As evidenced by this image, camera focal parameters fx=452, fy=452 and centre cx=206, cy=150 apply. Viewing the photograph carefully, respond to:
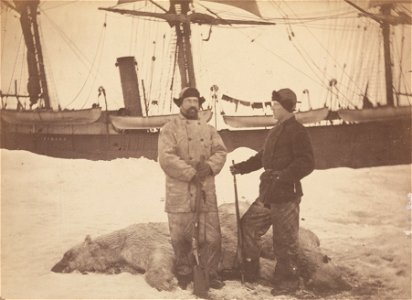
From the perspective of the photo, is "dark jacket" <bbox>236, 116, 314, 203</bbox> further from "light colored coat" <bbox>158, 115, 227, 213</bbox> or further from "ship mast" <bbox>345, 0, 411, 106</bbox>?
"ship mast" <bbox>345, 0, 411, 106</bbox>

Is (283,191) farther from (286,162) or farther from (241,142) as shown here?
(241,142)

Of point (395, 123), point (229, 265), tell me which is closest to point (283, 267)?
point (229, 265)

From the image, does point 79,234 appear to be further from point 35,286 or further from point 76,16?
point 76,16

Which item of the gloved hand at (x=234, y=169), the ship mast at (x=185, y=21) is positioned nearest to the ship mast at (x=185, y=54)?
the ship mast at (x=185, y=21)

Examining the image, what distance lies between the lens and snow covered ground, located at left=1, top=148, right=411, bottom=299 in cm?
354

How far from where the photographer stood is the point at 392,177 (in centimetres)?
457

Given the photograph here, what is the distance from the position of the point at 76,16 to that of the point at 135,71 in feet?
2.55

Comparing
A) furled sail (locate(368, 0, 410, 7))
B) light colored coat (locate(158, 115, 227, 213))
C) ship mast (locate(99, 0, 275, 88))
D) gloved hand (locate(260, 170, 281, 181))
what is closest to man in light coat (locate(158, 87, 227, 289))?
light colored coat (locate(158, 115, 227, 213))

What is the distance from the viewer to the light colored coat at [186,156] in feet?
11.0

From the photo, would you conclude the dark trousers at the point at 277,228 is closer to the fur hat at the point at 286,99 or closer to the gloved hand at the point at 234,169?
the gloved hand at the point at 234,169

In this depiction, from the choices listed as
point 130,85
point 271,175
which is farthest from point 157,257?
point 130,85

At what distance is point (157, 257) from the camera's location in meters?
3.49

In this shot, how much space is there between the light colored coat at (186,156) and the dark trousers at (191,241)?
7 cm

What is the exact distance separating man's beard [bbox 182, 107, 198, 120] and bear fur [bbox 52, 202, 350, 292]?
1.05 m
